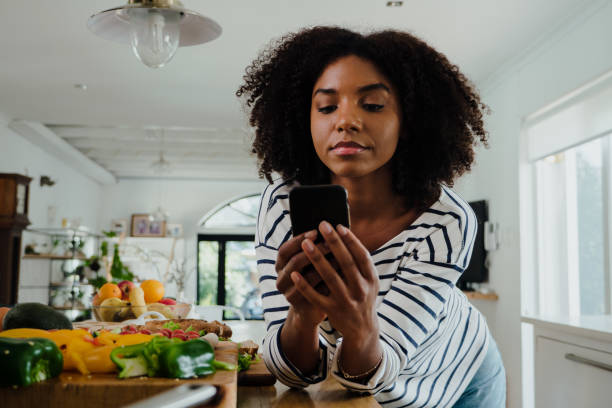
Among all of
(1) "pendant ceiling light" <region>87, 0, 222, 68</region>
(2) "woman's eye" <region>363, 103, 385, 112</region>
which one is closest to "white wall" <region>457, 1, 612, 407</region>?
(1) "pendant ceiling light" <region>87, 0, 222, 68</region>

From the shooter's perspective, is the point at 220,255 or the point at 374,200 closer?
the point at 374,200

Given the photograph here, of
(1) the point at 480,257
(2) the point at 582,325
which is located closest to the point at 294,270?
(2) the point at 582,325

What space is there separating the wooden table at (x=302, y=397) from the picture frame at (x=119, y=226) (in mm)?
10554

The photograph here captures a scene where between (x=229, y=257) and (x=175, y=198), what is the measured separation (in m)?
1.52

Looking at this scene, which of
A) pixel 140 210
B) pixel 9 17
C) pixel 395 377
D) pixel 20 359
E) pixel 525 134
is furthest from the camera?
pixel 140 210

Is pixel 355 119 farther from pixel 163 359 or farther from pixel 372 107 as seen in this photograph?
pixel 163 359

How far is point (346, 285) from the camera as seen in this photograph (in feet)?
2.49

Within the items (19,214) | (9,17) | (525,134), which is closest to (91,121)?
(19,214)

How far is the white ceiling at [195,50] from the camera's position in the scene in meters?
3.71

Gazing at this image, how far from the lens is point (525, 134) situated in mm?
4531

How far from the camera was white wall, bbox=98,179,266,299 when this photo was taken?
37.0 feet

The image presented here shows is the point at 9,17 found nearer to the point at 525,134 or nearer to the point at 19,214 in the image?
the point at 19,214

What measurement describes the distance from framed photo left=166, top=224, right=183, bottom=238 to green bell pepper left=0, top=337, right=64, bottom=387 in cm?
→ 1066

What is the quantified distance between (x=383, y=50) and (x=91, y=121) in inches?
245
